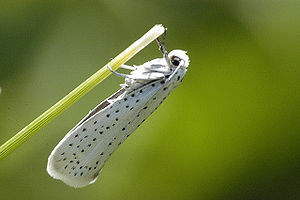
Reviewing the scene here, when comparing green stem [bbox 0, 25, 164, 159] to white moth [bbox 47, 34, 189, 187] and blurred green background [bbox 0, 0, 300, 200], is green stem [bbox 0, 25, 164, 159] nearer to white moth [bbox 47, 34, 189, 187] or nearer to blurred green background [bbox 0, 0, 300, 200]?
white moth [bbox 47, 34, 189, 187]

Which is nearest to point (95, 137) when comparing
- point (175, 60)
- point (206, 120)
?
point (175, 60)

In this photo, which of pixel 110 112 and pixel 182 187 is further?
pixel 182 187

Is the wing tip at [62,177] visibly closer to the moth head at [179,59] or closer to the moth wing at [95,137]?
the moth wing at [95,137]

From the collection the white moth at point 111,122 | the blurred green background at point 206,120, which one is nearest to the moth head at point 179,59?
the white moth at point 111,122

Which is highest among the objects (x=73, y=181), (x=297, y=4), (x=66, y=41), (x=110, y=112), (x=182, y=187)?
(x=297, y=4)

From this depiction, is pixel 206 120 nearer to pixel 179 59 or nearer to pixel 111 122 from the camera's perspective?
pixel 179 59

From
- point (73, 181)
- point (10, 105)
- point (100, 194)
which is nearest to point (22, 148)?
point (10, 105)

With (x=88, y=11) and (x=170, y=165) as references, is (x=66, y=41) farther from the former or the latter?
(x=170, y=165)
